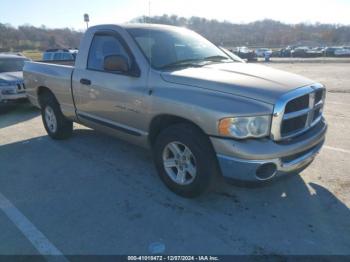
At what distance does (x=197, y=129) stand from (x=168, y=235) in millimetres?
1128

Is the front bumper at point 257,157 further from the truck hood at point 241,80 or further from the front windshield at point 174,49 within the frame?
the front windshield at point 174,49

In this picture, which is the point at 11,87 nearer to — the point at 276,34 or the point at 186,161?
the point at 186,161

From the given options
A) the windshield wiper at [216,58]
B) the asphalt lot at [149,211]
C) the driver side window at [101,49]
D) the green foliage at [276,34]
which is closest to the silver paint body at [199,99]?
the driver side window at [101,49]

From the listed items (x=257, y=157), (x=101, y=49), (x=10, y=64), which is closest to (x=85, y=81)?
(x=101, y=49)

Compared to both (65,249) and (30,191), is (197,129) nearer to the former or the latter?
(65,249)

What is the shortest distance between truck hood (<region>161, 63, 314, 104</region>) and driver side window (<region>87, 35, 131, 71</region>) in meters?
1.02

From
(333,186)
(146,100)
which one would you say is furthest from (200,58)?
(333,186)

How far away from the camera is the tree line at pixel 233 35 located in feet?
187

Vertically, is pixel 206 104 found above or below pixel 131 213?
above

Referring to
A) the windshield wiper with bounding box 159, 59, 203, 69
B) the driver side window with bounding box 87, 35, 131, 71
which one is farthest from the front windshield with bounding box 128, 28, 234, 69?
the driver side window with bounding box 87, 35, 131, 71

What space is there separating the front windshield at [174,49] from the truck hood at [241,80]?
12.6 inches

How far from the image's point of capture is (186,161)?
3648 mm

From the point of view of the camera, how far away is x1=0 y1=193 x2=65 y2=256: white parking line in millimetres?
2941

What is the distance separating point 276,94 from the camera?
3119 millimetres
